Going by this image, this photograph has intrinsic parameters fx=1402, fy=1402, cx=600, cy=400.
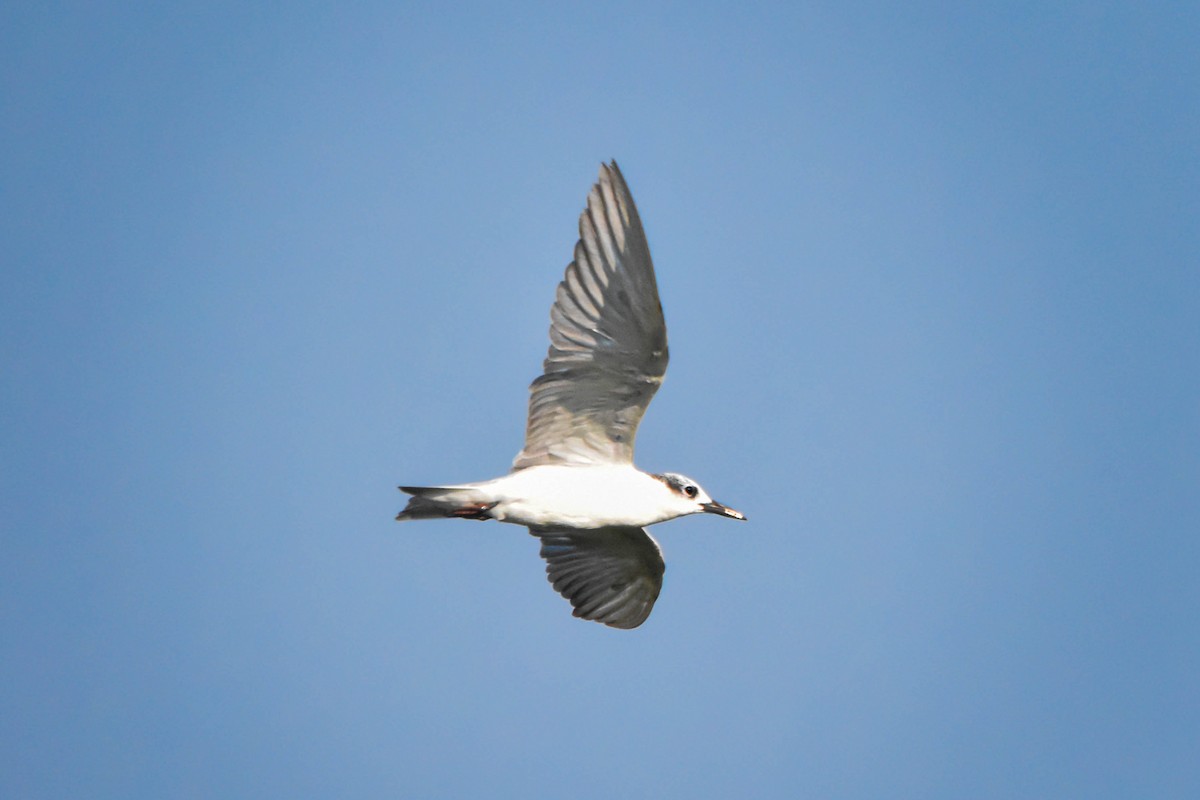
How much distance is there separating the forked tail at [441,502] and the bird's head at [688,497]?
2127 millimetres

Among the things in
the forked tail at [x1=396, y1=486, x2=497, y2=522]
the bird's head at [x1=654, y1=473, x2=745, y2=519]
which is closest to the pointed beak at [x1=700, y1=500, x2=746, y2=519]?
the bird's head at [x1=654, y1=473, x2=745, y2=519]

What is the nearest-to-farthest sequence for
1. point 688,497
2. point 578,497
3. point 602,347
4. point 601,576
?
1. point 602,347
2. point 578,497
3. point 688,497
4. point 601,576

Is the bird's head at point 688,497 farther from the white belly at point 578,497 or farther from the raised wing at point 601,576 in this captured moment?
the raised wing at point 601,576

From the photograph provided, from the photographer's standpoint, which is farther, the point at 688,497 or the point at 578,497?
the point at 688,497

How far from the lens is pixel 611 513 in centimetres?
1528

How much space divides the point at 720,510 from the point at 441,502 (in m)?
3.29

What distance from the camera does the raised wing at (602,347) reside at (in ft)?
46.1

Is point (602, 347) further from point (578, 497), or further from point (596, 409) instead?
point (578, 497)

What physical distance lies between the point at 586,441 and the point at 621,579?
249 cm

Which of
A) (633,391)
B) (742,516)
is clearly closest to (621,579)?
(742,516)

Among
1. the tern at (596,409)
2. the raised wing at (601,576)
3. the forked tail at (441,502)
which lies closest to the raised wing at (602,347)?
the tern at (596,409)

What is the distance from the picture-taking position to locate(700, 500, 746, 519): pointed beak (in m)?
15.8

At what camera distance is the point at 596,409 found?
49.6ft

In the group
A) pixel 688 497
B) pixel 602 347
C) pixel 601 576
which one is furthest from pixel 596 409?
pixel 601 576
